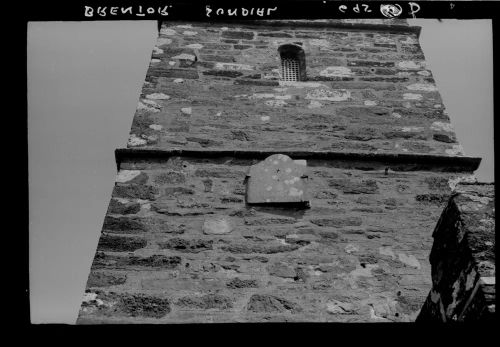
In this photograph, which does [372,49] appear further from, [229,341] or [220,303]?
[229,341]

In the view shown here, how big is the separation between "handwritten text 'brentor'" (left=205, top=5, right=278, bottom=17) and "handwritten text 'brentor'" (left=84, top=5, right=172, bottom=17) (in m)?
0.19

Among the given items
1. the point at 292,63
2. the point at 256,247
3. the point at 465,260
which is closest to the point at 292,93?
the point at 292,63

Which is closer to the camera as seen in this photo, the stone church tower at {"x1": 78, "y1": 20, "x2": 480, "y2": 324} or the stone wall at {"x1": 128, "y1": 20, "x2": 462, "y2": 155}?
the stone church tower at {"x1": 78, "y1": 20, "x2": 480, "y2": 324}

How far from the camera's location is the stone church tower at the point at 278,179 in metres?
3.88

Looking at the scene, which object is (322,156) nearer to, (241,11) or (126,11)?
(241,11)

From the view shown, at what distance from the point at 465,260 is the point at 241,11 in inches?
56.3

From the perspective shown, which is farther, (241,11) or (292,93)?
(292,93)

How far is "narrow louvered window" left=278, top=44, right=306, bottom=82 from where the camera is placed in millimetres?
6227

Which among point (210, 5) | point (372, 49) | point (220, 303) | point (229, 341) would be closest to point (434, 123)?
point (372, 49)

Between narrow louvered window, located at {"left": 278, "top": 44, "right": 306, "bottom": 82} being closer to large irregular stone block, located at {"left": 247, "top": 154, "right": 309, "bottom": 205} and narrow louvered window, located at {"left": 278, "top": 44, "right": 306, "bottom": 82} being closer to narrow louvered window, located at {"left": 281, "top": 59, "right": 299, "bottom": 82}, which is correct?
narrow louvered window, located at {"left": 281, "top": 59, "right": 299, "bottom": 82}

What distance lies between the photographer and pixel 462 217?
2.34m

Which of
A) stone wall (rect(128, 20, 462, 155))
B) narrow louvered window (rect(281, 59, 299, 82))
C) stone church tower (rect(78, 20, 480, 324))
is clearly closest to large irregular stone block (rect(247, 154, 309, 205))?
stone church tower (rect(78, 20, 480, 324))

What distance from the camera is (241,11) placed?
2.74 meters

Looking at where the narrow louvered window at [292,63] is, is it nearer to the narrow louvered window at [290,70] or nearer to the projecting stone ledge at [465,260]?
the narrow louvered window at [290,70]
